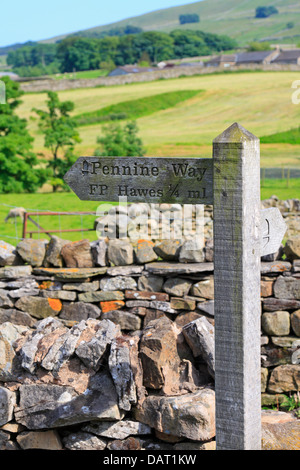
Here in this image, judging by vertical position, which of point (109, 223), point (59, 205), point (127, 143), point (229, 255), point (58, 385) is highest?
point (127, 143)

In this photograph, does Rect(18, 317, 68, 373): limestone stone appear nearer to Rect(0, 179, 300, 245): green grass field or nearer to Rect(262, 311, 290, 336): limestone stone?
Rect(262, 311, 290, 336): limestone stone

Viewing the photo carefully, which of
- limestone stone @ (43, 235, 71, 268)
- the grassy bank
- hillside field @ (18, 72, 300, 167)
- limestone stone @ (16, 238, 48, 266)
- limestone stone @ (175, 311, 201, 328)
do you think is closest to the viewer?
limestone stone @ (175, 311, 201, 328)

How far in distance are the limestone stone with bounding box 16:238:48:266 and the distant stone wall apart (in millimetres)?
56600

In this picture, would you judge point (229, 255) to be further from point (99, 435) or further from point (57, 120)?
point (57, 120)

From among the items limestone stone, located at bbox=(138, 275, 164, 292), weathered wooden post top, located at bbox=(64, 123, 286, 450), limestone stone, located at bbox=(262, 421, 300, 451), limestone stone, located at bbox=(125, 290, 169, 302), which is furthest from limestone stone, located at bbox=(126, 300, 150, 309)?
weathered wooden post top, located at bbox=(64, 123, 286, 450)

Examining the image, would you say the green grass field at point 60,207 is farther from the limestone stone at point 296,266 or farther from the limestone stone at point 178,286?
the limestone stone at point 296,266

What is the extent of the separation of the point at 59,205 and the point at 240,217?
17.3 meters

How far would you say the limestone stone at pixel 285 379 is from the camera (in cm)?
722

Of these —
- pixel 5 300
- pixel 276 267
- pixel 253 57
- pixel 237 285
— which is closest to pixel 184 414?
pixel 237 285

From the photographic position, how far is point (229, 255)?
4.09m

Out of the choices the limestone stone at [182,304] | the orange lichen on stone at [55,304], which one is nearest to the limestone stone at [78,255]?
the orange lichen on stone at [55,304]

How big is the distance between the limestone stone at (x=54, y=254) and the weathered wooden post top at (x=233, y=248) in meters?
3.83

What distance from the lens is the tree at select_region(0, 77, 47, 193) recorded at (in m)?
27.8

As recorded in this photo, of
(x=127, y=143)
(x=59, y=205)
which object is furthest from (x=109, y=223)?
(x=127, y=143)
